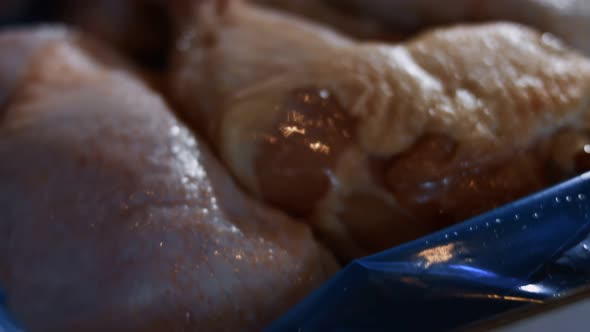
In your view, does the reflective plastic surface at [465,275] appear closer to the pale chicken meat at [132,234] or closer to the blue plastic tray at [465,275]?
the blue plastic tray at [465,275]

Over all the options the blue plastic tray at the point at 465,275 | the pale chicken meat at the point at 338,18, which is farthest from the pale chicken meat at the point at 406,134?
the pale chicken meat at the point at 338,18

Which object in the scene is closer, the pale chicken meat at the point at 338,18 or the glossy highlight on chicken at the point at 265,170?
the glossy highlight on chicken at the point at 265,170

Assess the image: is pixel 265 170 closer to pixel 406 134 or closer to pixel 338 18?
pixel 406 134

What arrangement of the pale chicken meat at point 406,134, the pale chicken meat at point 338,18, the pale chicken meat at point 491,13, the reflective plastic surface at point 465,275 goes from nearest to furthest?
1. the reflective plastic surface at point 465,275
2. the pale chicken meat at point 406,134
3. the pale chicken meat at point 491,13
4. the pale chicken meat at point 338,18

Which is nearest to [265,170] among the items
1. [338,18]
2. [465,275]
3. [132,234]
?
[132,234]

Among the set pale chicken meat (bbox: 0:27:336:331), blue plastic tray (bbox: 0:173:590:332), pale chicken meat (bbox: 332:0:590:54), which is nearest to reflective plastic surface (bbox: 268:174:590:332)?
blue plastic tray (bbox: 0:173:590:332)

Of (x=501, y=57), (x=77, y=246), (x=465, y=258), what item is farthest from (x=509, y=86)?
(x=77, y=246)
